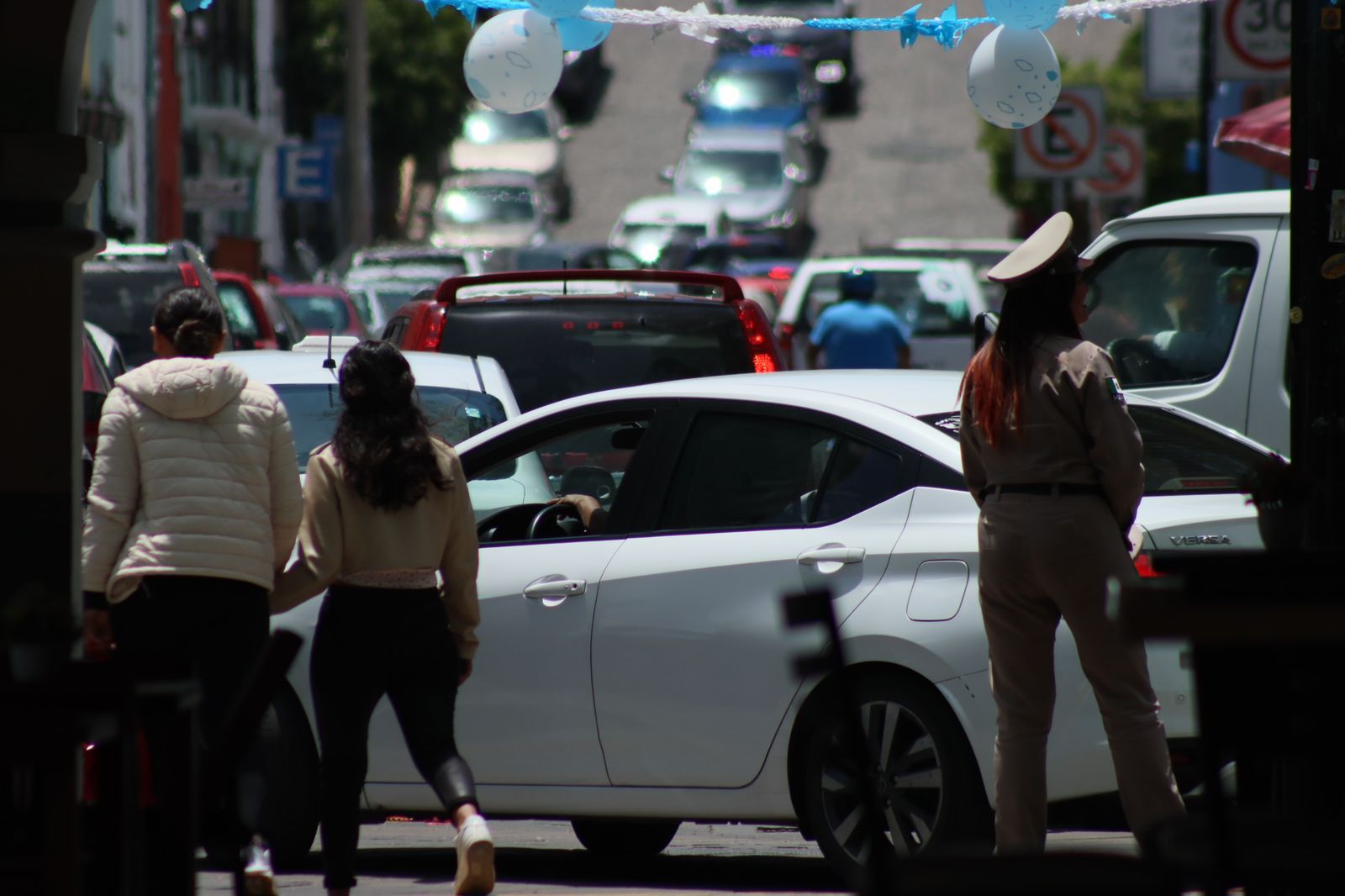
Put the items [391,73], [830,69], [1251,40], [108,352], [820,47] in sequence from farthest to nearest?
[830,69], [820,47], [391,73], [1251,40], [108,352]

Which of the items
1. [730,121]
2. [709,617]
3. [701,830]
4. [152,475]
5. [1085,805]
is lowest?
[701,830]

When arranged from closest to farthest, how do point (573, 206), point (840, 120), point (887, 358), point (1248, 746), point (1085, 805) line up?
point (1248, 746) → point (1085, 805) → point (887, 358) → point (573, 206) → point (840, 120)

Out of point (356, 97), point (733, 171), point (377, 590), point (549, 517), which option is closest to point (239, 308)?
point (549, 517)

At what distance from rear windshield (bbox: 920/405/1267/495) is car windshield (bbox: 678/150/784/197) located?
38260 millimetres

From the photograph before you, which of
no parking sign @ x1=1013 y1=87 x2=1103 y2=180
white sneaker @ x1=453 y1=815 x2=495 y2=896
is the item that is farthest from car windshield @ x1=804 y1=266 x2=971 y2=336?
white sneaker @ x1=453 y1=815 x2=495 y2=896

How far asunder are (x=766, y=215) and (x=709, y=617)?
39137mm

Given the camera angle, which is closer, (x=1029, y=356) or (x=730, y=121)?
(x=1029, y=356)

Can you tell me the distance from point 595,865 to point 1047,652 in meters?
2.10

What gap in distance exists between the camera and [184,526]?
625 centimetres

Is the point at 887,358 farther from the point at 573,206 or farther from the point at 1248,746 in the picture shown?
the point at 573,206

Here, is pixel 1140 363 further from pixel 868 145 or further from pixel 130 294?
pixel 868 145

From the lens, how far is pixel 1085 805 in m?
6.50

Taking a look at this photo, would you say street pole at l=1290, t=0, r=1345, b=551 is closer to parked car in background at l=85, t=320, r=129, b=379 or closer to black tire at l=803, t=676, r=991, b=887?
black tire at l=803, t=676, r=991, b=887

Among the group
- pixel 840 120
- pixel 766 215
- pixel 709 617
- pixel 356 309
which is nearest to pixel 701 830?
pixel 709 617
